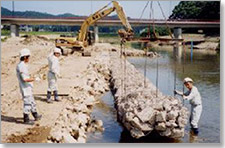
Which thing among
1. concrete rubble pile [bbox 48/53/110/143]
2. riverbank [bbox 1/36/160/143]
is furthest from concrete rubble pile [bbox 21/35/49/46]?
concrete rubble pile [bbox 48/53/110/143]

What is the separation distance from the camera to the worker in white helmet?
8195 millimetres

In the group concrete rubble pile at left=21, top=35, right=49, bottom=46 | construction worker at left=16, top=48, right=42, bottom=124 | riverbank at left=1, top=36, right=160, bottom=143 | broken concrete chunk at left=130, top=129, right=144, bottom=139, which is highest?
concrete rubble pile at left=21, top=35, right=49, bottom=46

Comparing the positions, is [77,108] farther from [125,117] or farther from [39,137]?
[39,137]

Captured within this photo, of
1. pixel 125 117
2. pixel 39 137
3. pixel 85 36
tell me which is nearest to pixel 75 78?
pixel 125 117

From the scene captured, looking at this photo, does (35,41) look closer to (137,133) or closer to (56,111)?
(56,111)

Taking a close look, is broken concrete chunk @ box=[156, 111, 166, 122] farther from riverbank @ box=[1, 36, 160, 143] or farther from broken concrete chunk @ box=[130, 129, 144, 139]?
riverbank @ box=[1, 36, 160, 143]

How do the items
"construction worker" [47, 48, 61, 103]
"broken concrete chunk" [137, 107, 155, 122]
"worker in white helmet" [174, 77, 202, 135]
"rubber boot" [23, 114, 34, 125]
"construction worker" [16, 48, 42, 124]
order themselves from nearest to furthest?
1. "construction worker" [16, 48, 42, 124]
2. "rubber boot" [23, 114, 34, 125]
3. "broken concrete chunk" [137, 107, 155, 122]
4. "worker in white helmet" [174, 77, 202, 135]
5. "construction worker" [47, 48, 61, 103]

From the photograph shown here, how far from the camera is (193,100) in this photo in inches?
334

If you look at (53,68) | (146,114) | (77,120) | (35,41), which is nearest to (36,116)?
(77,120)

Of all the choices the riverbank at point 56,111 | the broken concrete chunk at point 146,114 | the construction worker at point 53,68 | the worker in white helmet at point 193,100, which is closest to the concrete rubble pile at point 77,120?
the riverbank at point 56,111

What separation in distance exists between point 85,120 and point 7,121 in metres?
2.25

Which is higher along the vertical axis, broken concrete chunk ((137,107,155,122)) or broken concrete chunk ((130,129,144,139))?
broken concrete chunk ((137,107,155,122))

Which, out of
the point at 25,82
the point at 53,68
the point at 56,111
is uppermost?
the point at 53,68

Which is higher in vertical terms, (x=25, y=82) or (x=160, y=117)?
(x=25, y=82)
